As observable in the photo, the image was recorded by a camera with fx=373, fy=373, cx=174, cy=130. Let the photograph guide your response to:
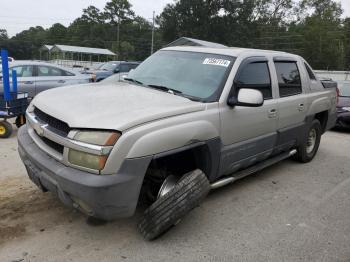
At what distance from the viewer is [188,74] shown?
4.25 metres

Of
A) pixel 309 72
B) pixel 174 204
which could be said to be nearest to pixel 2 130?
pixel 174 204

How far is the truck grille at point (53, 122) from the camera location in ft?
10.4

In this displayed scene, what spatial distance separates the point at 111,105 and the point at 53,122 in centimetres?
55

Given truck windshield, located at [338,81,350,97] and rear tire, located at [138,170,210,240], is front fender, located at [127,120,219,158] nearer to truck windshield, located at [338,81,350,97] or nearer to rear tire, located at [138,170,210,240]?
rear tire, located at [138,170,210,240]

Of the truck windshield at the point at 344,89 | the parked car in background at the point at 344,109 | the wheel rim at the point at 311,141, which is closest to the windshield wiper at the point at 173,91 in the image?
the wheel rim at the point at 311,141

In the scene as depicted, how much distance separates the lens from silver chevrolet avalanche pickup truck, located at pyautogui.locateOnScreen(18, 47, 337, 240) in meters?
2.97

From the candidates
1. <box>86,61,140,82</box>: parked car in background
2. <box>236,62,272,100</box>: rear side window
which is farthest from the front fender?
<box>86,61,140,82</box>: parked car in background

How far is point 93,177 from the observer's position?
2.92m

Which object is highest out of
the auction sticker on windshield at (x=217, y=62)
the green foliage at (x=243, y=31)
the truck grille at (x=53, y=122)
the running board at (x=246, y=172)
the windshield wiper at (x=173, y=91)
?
the green foliage at (x=243, y=31)

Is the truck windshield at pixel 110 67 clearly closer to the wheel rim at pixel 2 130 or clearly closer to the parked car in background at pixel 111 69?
the parked car in background at pixel 111 69

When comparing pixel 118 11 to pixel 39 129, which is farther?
pixel 118 11

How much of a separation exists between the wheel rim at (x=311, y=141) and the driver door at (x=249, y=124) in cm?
177

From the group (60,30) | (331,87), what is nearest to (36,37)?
(60,30)

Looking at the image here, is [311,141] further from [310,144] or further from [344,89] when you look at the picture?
[344,89]
